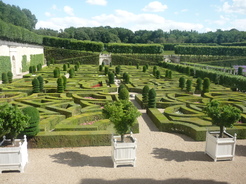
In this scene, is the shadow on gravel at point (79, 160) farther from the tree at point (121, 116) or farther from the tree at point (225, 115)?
the tree at point (225, 115)

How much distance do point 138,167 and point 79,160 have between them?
2.05 metres

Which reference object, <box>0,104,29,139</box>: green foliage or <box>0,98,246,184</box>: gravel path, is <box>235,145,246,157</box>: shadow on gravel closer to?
<box>0,98,246,184</box>: gravel path

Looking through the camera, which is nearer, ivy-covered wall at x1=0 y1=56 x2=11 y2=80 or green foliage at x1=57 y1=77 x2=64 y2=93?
green foliage at x1=57 y1=77 x2=64 y2=93

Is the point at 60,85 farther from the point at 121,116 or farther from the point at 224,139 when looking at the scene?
the point at 224,139

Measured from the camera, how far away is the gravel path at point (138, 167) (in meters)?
6.97

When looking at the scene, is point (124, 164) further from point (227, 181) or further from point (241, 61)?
point (241, 61)

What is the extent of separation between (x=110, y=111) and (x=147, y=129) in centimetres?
400

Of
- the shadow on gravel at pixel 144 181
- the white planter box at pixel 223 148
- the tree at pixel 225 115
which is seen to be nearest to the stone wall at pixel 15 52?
the shadow on gravel at pixel 144 181

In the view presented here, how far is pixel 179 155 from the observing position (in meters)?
8.64

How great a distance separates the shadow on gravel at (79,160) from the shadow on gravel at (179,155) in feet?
6.12

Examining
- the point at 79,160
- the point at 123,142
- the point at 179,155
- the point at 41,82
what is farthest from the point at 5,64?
the point at 179,155

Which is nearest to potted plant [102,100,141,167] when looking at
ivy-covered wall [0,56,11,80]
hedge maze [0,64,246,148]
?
hedge maze [0,64,246,148]

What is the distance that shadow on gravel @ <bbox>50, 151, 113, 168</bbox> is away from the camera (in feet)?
25.7

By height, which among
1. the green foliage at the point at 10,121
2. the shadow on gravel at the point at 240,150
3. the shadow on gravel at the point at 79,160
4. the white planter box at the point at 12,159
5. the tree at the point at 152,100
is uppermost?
the green foliage at the point at 10,121
